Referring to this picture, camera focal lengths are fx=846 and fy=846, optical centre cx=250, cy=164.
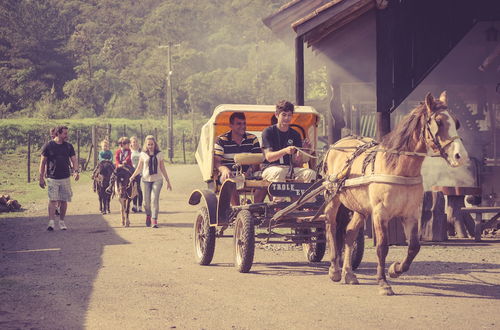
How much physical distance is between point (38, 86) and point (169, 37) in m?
51.3

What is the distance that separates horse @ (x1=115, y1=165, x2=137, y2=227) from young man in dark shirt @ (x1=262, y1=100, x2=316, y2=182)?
644cm

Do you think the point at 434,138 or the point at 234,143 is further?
the point at 234,143

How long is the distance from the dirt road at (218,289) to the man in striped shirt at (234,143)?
4.70 feet

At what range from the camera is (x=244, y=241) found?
1041 centimetres

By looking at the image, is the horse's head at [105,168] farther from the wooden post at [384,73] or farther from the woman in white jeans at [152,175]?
the wooden post at [384,73]

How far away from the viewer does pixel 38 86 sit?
9281 cm

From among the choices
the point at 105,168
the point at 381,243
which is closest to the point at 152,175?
the point at 105,168

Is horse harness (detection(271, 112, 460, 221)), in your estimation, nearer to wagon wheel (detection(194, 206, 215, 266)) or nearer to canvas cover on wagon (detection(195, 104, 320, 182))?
wagon wheel (detection(194, 206, 215, 266))

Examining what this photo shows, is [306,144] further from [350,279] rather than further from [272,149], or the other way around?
[350,279]

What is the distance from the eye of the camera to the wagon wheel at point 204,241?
445 inches

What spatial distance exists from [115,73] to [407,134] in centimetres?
10517

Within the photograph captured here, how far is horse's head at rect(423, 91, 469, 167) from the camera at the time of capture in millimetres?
8375

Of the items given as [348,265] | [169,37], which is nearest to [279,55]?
[169,37]

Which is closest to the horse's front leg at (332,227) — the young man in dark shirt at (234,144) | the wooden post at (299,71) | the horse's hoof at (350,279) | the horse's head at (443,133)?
the horse's hoof at (350,279)
